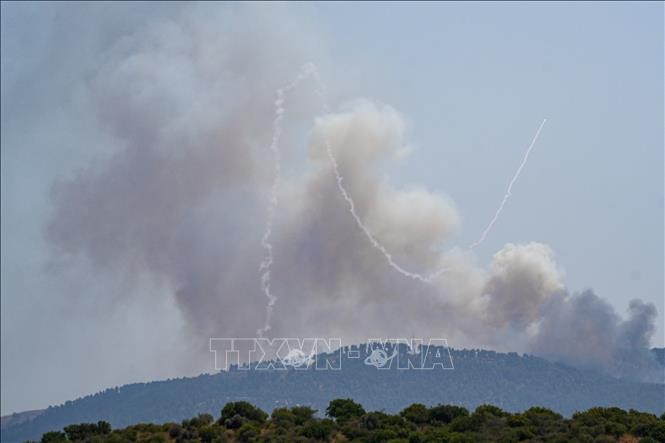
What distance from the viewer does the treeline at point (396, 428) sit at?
3962 inches

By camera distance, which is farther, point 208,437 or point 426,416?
point 426,416

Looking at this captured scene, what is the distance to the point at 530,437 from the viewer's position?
101m

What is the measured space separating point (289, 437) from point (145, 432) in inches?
499

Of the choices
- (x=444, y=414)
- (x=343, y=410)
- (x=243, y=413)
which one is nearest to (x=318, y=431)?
(x=243, y=413)

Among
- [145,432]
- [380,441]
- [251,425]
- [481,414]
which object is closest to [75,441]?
[145,432]

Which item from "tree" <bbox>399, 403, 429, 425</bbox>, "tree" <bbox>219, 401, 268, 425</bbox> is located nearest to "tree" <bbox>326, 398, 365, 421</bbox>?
"tree" <bbox>399, 403, 429, 425</bbox>

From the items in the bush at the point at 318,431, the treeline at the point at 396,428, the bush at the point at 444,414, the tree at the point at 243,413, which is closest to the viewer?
the treeline at the point at 396,428

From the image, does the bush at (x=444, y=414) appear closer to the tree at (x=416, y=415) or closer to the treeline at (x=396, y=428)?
Answer: the treeline at (x=396, y=428)

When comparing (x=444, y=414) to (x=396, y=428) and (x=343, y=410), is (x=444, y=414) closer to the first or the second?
(x=396, y=428)

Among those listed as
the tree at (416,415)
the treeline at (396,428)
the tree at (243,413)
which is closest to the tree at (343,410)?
the treeline at (396,428)

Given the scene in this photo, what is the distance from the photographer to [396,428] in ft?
343

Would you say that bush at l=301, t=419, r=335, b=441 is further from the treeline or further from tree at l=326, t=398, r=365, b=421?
tree at l=326, t=398, r=365, b=421

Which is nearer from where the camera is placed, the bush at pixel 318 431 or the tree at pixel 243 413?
the bush at pixel 318 431

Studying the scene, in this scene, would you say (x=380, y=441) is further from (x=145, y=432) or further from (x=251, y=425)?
(x=145, y=432)
